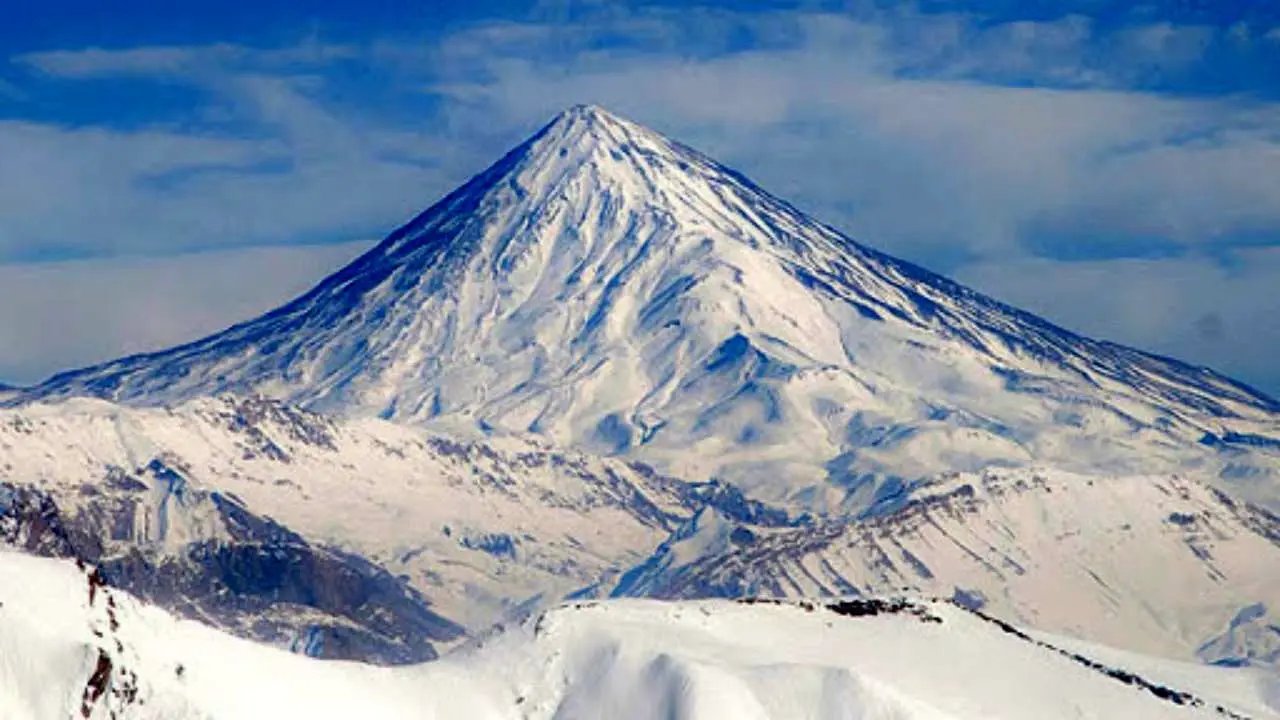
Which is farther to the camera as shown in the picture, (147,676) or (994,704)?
(994,704)

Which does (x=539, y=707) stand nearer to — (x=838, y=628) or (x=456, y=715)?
(x=456, y=715)

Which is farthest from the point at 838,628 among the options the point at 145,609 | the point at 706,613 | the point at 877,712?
the point at 145,609

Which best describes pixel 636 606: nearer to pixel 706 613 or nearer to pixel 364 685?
pixel 706 613

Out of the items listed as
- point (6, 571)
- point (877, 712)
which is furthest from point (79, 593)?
point (877, 712)

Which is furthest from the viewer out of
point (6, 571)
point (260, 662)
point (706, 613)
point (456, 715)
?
point (706, 613)

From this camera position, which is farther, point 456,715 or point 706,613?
point 706,613

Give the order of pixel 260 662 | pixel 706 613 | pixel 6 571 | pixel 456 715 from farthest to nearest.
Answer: pixel 706 613, pixel 456 715, pixel 260 662, pixel 6 571
